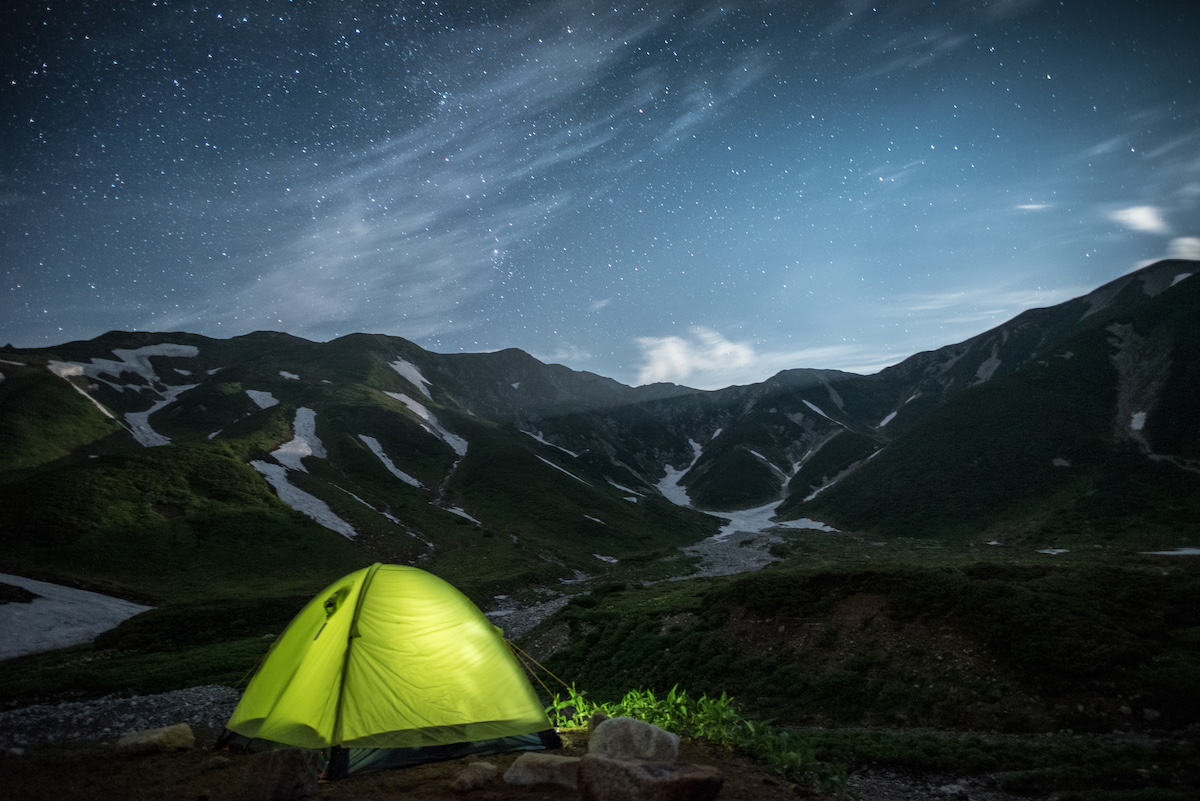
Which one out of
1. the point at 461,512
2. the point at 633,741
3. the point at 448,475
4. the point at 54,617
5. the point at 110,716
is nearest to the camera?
the point at 633,741

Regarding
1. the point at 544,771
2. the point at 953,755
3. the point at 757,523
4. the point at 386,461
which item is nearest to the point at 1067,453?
the point at 757,523

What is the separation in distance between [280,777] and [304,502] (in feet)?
226

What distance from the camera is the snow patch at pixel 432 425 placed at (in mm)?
128250

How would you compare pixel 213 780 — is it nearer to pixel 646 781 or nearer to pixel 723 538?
pixel 646 781

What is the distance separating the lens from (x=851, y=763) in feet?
39.2

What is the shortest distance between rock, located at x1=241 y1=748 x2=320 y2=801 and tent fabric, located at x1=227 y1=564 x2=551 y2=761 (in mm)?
567

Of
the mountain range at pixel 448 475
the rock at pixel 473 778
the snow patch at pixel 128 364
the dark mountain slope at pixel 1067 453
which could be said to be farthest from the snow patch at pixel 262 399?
the rock at pixel 473 778

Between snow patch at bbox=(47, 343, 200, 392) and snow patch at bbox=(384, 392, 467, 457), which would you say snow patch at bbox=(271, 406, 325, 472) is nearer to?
snow patch at bbox=(384, 392, 467, 457)

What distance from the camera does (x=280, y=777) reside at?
826cm

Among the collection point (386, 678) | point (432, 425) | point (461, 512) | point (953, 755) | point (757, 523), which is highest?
point (432, 425)

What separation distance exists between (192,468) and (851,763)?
76631 mm

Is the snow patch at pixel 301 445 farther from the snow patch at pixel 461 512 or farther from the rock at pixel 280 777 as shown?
the rock at pixel 280 777

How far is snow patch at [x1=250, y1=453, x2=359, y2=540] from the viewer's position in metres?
65.0

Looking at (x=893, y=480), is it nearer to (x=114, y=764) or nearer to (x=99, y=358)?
(x=114, y=764)
